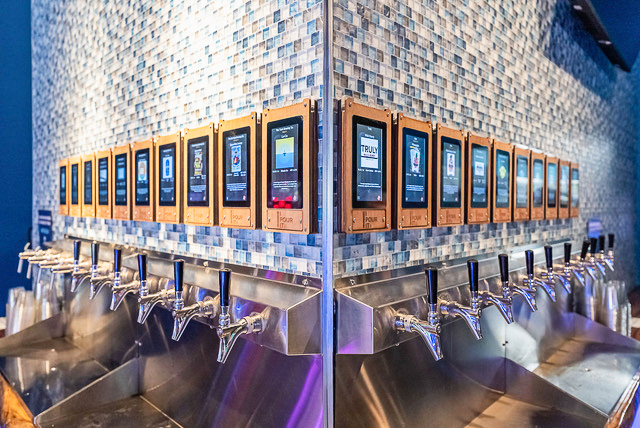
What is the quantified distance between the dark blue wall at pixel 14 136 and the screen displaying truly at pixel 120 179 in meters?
2.05

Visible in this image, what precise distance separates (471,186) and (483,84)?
0.45m

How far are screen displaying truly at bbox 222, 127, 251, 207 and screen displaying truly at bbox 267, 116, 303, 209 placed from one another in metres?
0.11

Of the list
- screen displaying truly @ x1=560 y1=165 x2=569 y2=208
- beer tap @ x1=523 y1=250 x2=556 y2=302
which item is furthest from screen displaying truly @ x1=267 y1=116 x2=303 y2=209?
screen displaying truly @ x1=560 y1=165 x2=569 y2=208

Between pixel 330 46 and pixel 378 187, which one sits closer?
pixel 330 46

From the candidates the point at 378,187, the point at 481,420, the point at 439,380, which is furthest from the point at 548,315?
the point at 378,187

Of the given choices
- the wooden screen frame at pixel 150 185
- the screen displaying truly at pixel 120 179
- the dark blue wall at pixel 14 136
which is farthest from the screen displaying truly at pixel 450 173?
the dark blue wall at pixel 14 136

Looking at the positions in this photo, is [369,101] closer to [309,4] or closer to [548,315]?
[309,4]

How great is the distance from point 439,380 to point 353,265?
61 cm

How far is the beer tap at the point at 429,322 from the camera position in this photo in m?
1.20

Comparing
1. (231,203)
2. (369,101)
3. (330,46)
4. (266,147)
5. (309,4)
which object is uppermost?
(309,4)

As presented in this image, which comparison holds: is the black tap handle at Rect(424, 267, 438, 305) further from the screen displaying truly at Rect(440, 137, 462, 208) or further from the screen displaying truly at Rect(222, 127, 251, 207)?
the screen displaying truly at Rect(222, 127, 251, 207)

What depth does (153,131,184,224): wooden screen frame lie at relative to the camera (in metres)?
1.78

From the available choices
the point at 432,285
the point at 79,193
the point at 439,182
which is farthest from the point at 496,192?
the point at 79,193

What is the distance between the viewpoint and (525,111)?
234cm
